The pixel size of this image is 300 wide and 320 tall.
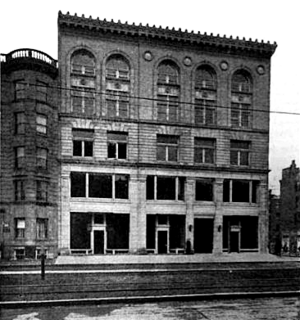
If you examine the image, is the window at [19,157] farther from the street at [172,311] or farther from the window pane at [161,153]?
the street at [172,311]

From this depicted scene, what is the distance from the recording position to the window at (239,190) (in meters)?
32.2

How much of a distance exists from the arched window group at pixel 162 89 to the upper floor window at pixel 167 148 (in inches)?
55.3

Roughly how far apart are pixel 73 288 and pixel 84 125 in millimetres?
16612

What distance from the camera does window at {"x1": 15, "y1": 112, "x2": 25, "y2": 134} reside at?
92.5ft

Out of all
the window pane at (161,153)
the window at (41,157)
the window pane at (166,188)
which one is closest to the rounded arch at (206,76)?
the window pane at (161,153)

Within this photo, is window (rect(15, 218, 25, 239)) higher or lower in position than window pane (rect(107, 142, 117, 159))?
lower

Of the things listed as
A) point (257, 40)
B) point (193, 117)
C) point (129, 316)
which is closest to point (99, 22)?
point (193, 117)

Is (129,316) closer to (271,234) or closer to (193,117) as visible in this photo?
(193,117)

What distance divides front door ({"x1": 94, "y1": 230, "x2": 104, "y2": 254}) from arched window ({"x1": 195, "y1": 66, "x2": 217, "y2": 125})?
11.2 meters

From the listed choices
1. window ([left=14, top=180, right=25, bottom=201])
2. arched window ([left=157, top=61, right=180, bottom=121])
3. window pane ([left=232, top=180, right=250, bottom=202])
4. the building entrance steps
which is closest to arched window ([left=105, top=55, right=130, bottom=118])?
arched window ([left=157, top=61, right=180, bottom=121])

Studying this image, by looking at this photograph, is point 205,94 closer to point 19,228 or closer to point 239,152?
point 239,152

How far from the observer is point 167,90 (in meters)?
31.8

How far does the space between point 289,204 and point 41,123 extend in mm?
43114

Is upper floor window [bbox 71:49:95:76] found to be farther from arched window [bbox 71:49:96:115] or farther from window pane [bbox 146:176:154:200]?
window pane [bbox 146:176:154:200]
